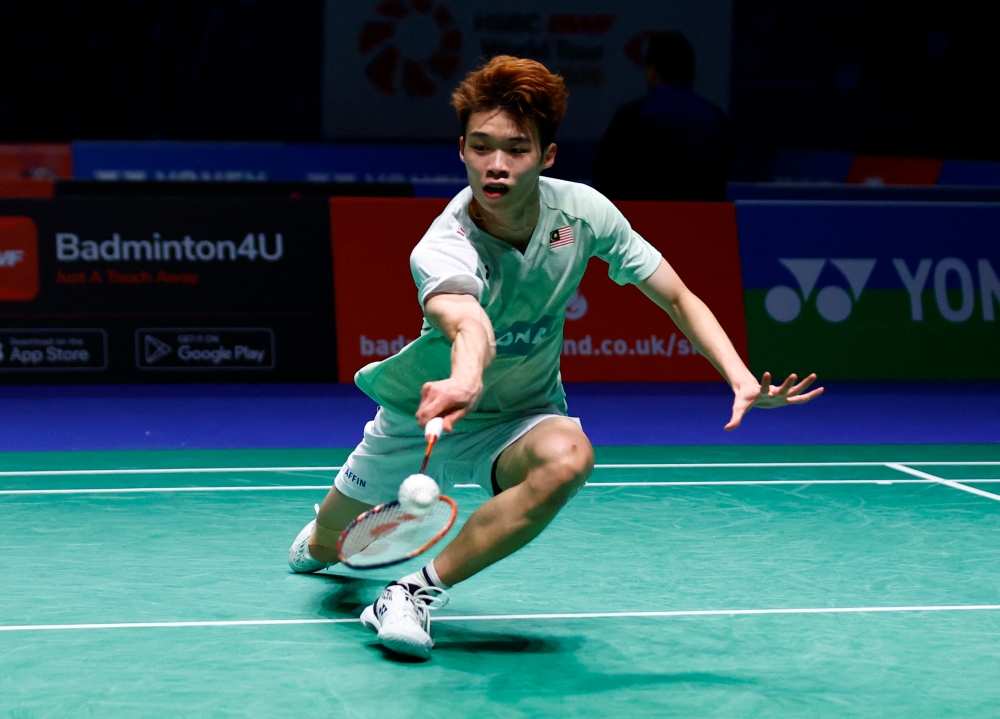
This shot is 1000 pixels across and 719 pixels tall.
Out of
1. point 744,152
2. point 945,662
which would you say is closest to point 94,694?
point 945,662

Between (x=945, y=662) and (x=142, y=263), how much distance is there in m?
5.31

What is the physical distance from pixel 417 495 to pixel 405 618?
509mm

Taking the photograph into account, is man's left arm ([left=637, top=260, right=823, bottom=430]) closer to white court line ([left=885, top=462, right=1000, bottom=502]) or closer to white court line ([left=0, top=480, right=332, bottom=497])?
white court line ([left=0, top=480, right=332, bottom=497])

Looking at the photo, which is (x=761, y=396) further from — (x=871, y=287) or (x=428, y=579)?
(x=871, y=287)

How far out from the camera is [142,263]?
7.44m

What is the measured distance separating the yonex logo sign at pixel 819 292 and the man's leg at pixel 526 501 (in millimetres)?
4677

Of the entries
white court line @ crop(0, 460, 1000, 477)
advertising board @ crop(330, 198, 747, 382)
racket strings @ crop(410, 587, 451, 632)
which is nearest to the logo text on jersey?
racket strings @ crop(410, 587, 451, 632)

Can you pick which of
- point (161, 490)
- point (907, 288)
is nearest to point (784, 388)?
point (161, 490)

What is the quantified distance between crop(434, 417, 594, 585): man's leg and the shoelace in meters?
0.05

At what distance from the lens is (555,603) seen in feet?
12.4

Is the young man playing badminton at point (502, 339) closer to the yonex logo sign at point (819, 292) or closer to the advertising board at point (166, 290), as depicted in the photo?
the advertising board at point (166, 290)

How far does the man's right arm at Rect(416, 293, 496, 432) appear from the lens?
9.20 ft

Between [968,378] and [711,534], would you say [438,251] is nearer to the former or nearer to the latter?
[711,534]

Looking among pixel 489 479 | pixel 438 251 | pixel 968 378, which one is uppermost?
pixel 438 251
